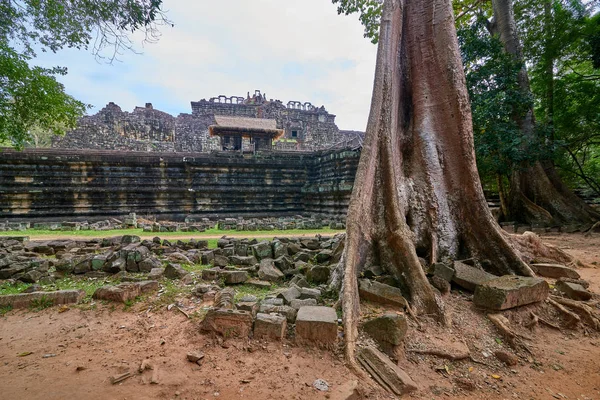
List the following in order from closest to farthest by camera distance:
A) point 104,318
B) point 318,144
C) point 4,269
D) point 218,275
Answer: point 104,318, point 218,275, point 4,269, point 318,144

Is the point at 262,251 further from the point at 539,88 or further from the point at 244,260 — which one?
the point at 539,88

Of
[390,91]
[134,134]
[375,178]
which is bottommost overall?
[375,178]

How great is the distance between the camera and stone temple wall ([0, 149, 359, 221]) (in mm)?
11016

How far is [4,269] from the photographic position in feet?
11.8

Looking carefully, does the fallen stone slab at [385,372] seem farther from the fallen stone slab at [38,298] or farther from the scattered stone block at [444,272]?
the fallen stone slab at [38,298]

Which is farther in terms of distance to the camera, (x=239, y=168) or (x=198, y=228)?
(x=239, y=168)

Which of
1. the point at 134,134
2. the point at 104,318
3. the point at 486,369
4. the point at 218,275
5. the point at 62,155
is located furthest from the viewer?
the point at 134,134

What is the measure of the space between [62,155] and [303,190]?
965cm

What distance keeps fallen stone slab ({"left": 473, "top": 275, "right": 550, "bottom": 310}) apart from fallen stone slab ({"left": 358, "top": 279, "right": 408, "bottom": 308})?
66 centimetres

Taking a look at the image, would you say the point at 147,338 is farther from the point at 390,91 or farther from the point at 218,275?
the point at 390,91

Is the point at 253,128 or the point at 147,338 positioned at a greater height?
the point at 253,128

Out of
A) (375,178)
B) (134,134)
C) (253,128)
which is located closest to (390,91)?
(375,178)

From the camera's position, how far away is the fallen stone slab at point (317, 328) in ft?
6.37

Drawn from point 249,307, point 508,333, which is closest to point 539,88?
point 508,333
